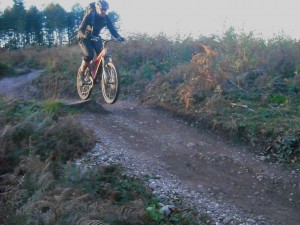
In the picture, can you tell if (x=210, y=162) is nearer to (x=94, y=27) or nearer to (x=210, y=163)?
(x=210, y=163)

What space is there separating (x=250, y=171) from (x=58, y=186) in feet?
9.27

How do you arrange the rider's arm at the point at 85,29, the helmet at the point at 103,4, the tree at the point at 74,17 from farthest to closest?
the tree at the point at 74,17 < the rider's arm at the point at 85,29 < the helmet at the point at 103,4

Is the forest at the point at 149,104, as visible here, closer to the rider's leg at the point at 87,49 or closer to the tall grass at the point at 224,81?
the tall grass at the point at 224,81

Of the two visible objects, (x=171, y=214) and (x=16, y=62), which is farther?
(x=16, y=62)

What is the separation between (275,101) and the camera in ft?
25.2

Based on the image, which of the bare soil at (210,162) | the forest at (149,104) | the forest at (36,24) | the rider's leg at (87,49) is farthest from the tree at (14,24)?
the bare soil at (210,162)

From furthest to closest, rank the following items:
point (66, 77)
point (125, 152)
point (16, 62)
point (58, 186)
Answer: point (16, 62) < point (66, 77) < point (125, 152) < point (58, 186)

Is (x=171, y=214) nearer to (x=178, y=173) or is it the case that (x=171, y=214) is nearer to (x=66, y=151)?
(x=178, y=173)

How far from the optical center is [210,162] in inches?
241

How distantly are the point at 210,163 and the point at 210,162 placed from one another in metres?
0.04

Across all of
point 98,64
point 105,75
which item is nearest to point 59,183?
point 105,75

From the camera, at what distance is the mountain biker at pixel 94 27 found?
8648 mm

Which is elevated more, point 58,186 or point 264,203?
point 58,186

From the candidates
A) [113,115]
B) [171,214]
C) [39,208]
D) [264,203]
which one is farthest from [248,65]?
[39,208]
